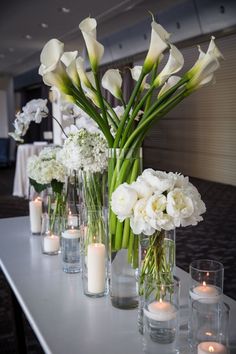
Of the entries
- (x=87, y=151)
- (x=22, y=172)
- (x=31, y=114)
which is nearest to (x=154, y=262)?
(x=87, y=151)

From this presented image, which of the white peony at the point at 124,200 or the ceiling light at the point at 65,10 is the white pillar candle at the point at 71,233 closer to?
the white peony at the point at 124,200

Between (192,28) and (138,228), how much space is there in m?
6.33

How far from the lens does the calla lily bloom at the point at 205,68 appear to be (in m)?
0.98

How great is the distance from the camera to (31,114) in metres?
1.59

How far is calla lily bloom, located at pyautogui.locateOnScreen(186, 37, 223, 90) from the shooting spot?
38.7 inches

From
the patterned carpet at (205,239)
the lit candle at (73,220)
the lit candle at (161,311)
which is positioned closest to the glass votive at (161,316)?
the lit candle at (161,311)

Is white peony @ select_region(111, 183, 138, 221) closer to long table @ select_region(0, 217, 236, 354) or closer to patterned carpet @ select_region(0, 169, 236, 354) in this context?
long table @ select_region(0, 217, 236, 354)

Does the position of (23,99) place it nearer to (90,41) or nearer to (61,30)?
(61,30)

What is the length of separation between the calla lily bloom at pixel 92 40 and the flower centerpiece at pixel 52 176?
0.53m

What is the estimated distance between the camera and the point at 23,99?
14.5 meters

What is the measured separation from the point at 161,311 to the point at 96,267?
31 cm

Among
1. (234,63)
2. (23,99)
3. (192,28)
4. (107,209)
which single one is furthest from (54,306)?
(23,99)

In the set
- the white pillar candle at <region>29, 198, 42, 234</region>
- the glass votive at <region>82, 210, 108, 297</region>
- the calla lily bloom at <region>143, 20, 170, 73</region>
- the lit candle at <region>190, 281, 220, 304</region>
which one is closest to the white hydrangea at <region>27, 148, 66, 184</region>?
the white pillar candle at <region>29, 198, 42, 234</region>

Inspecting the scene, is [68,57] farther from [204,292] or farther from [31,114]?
[204,292]
